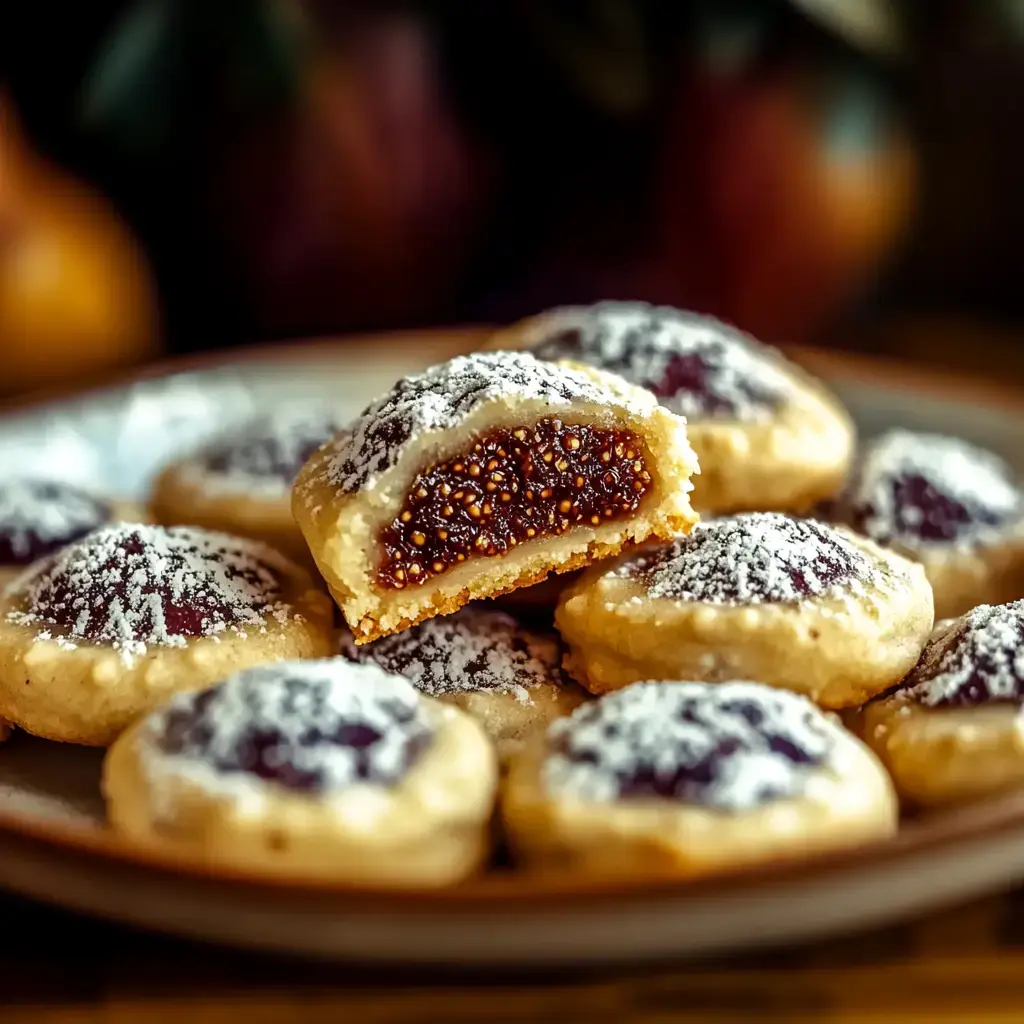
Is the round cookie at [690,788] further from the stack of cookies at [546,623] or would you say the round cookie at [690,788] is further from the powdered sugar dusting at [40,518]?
the powdered sugar dusting at [40,518]

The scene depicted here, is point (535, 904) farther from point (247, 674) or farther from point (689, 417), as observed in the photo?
point (689, 417)

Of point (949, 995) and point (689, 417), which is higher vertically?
point (689, 417)

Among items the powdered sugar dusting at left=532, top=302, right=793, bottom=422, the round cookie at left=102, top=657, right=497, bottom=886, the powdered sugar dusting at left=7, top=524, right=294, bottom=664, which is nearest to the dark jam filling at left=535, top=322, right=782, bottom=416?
the powdered sugar dusting at left=532, top=302, right=793, bottom=422

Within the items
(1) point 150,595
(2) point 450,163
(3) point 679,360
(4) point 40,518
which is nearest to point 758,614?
(3) point 679,360

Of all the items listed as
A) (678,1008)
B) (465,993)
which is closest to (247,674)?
(465,993)

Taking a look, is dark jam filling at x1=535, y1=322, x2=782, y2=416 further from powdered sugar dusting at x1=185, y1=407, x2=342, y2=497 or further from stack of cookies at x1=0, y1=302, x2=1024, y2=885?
powdered sugar dusting at x1=185, y1=407, x2=342, y2=497

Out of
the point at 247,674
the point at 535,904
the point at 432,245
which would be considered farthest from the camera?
the point at 432,245

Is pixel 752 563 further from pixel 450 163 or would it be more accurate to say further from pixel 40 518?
pixel 450 163
